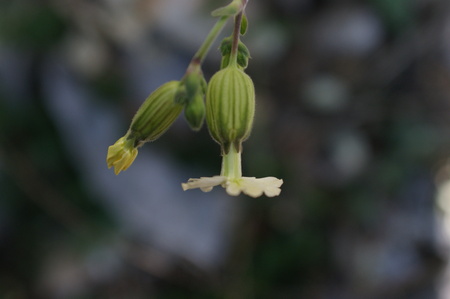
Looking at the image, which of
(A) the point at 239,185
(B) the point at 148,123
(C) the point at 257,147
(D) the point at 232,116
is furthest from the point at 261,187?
(C) the point at 257,147

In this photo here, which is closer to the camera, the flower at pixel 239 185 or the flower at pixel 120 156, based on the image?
the flower at pixel 239 185

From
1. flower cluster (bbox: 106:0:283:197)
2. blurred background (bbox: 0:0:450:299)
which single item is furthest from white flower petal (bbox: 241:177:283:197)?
blurred background (bbox: 0:0:450:299)

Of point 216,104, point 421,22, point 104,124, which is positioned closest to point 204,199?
point 104,124

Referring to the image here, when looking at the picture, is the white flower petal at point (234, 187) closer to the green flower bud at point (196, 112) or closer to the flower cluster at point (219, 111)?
the flower cluster at point (219, 111)

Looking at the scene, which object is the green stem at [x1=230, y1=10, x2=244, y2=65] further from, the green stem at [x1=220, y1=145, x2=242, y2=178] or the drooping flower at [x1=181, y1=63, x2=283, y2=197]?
the green stem at [x1=220, y1=145, x2=242, y2=178]

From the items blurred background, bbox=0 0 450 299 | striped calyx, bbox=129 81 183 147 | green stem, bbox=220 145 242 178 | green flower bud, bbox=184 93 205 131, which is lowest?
green stem, bbox=220 145 242 178

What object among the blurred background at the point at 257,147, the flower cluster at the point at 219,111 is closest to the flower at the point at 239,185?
the flower cluster at the point at 219,111

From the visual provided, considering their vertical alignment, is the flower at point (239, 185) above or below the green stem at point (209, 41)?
below
